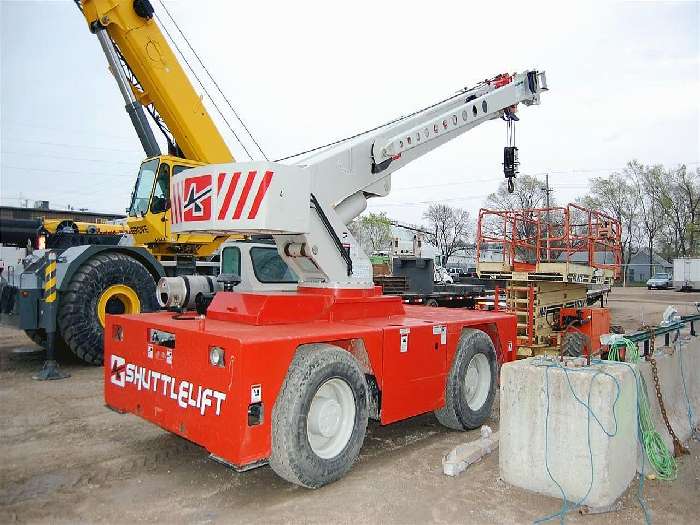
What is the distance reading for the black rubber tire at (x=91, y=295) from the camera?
A: 27.1 feet

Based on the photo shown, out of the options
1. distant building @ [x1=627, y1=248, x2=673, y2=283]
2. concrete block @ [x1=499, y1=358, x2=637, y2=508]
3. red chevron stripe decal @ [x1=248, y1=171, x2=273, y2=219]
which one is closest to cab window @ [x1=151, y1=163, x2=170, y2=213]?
red chevron stripe decal @ [x1=248, y1=171, x2=273, y2=219]

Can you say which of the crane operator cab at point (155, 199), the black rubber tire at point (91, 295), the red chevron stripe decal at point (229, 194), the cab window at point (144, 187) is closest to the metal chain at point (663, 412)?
the red chevron stripe decal at point (229, 194)

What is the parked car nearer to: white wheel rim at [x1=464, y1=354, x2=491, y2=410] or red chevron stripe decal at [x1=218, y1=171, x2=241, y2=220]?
white wheel rim at [x1=464, y1=354, x2=491, y2=410]

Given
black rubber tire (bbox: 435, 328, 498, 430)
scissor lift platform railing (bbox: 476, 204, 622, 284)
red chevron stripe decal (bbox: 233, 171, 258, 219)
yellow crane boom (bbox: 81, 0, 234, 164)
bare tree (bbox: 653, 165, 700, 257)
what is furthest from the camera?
bare tree (bbox: 653, 165, 700, 257)

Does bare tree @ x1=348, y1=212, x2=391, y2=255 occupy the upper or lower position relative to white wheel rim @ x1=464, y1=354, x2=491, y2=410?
upper

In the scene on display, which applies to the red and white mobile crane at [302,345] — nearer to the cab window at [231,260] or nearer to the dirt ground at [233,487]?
the cab window at [231,260]

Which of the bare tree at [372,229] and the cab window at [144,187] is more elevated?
the bare tree at [372,229]

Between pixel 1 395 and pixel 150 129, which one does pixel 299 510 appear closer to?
pixel 1 395

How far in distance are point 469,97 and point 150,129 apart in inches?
236

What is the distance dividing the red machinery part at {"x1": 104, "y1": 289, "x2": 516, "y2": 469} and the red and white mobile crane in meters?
0.01

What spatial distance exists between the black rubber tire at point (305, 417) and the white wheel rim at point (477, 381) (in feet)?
6.68

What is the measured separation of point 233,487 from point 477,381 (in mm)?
3108

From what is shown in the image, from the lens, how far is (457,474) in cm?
462

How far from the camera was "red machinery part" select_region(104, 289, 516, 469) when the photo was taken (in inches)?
154
